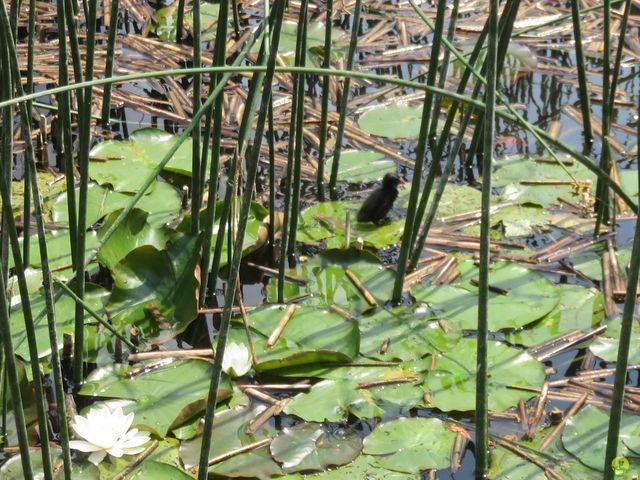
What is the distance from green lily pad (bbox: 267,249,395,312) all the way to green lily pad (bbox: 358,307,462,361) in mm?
89

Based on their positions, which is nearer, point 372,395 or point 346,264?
point 372,395

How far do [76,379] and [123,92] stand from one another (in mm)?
2324

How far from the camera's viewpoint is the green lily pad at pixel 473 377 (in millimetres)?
2871

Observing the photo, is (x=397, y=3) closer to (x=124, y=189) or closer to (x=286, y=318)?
(x=124, y=189)

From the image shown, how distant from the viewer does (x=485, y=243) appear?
1982 mm

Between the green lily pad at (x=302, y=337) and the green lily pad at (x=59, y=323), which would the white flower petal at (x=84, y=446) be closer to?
the green lily pad at (x=59, y=323)

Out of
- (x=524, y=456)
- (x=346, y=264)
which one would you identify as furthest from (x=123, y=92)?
(x=524, y=456)

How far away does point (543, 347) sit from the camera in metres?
3.20

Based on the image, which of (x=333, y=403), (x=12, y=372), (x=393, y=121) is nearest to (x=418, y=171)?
(x=333, y=403)

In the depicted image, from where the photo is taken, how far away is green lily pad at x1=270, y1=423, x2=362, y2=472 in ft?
8.51

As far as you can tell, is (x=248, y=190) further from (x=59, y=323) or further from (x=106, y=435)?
(x=59, y=323)

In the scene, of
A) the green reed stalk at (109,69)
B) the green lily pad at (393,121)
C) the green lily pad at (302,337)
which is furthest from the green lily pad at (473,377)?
the green reed stalk at (109,69)

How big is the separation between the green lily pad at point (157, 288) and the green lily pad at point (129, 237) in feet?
0.32

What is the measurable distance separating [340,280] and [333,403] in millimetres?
704
